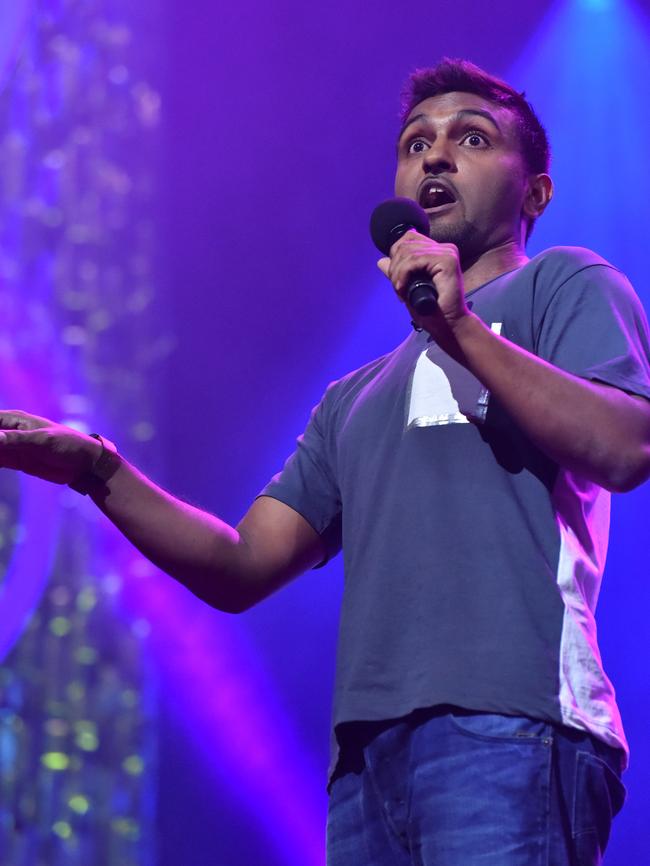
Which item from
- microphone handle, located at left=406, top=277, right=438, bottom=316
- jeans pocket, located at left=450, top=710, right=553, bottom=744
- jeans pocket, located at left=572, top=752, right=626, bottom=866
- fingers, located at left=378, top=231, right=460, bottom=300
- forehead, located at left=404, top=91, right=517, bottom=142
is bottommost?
jeans pocket, located at left=572, top=752, right=626, bottom=866

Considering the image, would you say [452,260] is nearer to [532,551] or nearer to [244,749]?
[532,551]

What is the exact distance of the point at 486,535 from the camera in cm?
130

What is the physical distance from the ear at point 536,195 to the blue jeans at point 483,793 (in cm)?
91

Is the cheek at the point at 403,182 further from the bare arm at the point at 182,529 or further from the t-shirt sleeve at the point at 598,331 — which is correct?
Result: the bare arm at the point at 182,529

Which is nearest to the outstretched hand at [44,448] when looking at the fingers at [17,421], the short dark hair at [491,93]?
the fingers at [17,421]

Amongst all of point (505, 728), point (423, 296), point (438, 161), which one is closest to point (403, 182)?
point (438, 161)

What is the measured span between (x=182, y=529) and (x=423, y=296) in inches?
21.7

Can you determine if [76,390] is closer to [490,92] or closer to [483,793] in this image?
[490,92]

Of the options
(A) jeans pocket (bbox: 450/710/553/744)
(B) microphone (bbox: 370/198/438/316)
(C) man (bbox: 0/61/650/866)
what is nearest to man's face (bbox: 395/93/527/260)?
(C) man (bbox: 0/61/650/866)

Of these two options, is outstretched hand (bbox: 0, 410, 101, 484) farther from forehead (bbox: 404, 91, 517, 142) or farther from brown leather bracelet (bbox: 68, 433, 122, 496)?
forehead (bbox: 404, 91, 517, 142)

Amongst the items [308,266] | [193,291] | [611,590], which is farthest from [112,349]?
[611,590]

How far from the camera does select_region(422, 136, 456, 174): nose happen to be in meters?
1.72

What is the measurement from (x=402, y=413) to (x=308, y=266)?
1.57 metres

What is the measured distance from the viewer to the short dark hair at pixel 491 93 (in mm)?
1873
